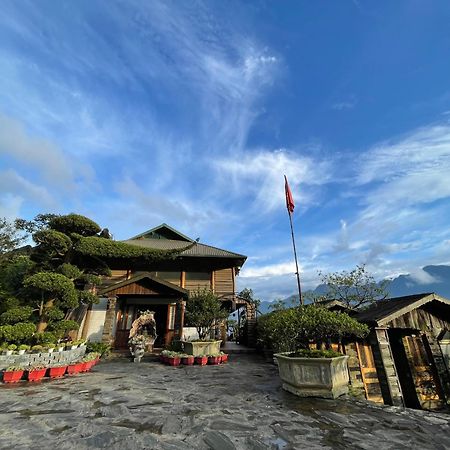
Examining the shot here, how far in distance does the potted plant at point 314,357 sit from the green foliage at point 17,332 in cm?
832

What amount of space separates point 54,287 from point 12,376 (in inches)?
125

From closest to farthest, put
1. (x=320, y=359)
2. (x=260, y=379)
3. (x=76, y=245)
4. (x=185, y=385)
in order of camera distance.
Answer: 1. (x=320, y=359)
2. (x=185, y=385)
3. (x=260, y=379)
4. (x=76, y=245)

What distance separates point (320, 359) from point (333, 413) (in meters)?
1.03

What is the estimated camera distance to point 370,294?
46.2 feet

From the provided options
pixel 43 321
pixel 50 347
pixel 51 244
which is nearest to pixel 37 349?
pixel 50 347

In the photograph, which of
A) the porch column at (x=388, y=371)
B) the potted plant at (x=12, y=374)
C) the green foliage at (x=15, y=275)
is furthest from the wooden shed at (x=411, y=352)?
the green foliage at (x=15, y=275)

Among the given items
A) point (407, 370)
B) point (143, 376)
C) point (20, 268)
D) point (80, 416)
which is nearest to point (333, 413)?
point (80, 416)

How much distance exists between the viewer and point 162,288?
46.0 ft

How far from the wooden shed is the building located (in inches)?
341

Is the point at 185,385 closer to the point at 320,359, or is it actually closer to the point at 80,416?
the point at 80,416

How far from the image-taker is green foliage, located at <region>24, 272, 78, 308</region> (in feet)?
31.2

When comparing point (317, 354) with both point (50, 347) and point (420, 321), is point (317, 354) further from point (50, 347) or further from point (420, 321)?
point (50, 347)

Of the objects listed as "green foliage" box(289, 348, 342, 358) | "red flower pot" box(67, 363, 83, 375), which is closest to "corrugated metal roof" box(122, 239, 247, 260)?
"red flower pot" box(67, 363, 83, 375)

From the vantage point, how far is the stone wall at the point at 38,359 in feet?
25.8
